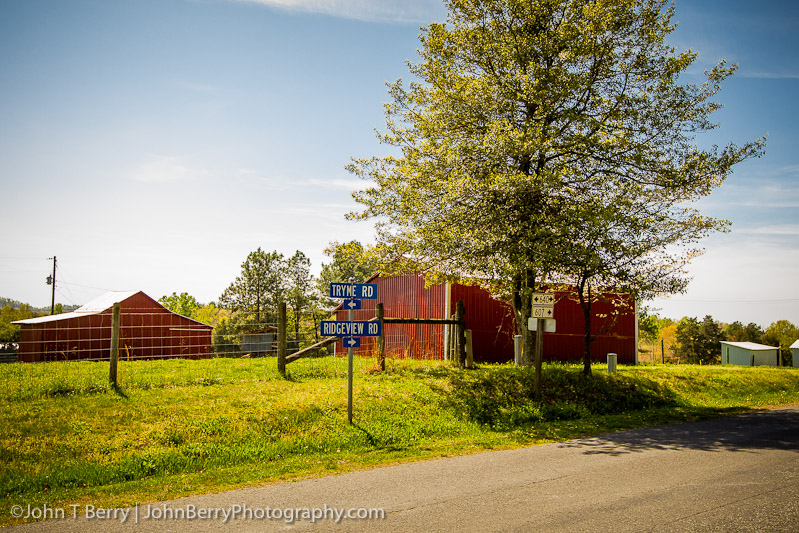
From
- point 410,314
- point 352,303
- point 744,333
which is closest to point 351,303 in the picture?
point 352,303

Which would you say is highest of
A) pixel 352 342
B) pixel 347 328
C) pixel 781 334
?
pixel 347 328

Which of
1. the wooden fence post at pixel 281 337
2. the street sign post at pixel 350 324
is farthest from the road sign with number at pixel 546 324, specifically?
the wooden fence post at pixel 281 337

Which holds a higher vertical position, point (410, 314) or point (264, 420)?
point (410, 314)

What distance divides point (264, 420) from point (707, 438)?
28.3ft

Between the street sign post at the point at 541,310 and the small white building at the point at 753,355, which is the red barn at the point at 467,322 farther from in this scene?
the small white building at the point at 753,355

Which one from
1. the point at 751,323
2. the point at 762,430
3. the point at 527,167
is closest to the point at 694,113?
the point at 527,167

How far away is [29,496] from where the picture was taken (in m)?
6.74

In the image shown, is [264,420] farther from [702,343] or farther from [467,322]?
[702,343]

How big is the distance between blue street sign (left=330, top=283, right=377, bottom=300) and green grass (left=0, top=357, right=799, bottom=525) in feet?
7.83

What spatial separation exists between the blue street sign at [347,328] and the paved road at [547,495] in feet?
10.5

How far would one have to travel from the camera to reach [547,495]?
648cm

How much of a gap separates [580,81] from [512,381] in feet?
28.0

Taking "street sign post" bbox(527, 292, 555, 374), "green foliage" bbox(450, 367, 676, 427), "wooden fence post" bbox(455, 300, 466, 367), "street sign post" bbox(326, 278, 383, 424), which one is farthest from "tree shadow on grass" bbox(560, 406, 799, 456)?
"wooden fence post" bbox(455, 300, 466, 367)

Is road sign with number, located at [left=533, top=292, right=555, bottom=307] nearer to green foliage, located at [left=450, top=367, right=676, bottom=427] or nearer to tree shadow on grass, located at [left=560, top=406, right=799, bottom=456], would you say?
green foliage, located at [left=450, top=367, right=676, bottom=427]
